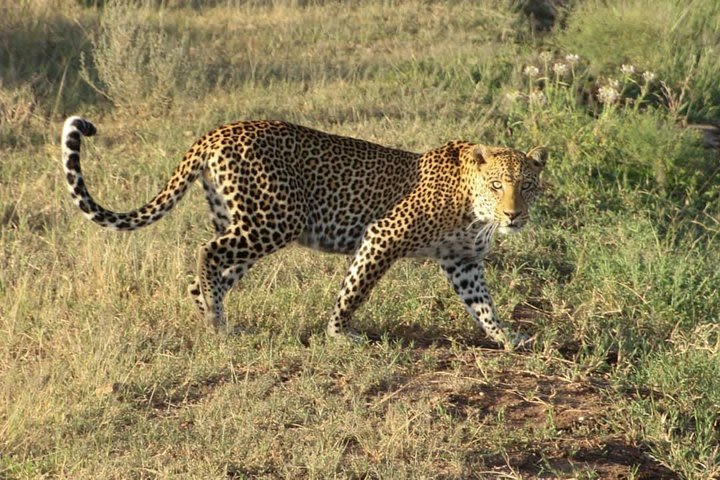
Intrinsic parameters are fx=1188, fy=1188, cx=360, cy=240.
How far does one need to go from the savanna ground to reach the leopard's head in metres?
0.79

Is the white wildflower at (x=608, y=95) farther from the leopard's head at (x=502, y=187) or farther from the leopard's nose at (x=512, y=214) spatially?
the leopard's nose at (x=512, y=214)

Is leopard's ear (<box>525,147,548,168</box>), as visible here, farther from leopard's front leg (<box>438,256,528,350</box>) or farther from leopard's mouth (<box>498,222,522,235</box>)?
leopard's front leg (<box>438,256,528,350</box>)

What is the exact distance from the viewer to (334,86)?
12.3 meters

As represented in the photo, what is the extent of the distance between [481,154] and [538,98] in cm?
386

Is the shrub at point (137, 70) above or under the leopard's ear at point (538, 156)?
under

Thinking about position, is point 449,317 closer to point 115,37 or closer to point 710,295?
point 710,295

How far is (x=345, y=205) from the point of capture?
7.41 meters

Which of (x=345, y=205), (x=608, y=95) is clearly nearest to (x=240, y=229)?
(x=345, y=205)

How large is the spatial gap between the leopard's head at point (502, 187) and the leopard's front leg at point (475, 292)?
1.35 feet

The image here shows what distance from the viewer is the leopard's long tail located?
662 cm

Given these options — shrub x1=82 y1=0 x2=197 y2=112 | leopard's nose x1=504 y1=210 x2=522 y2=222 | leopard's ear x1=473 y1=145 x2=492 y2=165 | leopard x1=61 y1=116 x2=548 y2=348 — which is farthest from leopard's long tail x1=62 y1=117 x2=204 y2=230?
shrub x1=82 y1=0 x2=197 y2=112

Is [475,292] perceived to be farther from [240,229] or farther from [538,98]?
[538,98]

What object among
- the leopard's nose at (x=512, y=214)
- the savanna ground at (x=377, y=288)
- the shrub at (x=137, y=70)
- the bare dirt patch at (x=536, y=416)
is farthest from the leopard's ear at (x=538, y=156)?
the shrub at (x=137, y=70)

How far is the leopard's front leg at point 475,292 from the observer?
7434 mm
